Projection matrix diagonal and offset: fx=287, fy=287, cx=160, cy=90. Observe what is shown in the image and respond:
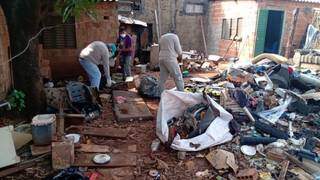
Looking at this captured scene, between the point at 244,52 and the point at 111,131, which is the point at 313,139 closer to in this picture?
the point at 111,131

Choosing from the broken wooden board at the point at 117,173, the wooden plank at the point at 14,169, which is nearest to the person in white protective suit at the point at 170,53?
the broken wooden board at the point at 117,173

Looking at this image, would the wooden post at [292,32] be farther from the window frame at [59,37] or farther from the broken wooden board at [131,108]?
the window frame at [59,37]

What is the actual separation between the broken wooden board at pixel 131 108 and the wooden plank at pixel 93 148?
1.19 m

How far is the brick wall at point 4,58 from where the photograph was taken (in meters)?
5.28

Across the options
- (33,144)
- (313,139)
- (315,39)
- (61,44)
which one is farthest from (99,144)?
(315,39)

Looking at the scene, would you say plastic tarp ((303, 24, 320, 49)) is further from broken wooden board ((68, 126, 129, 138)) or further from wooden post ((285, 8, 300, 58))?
broken wooden board ((68, 126, 129, 138))

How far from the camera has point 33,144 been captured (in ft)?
14.5

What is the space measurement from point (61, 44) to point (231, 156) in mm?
6501

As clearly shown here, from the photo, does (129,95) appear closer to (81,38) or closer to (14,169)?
(81,38)

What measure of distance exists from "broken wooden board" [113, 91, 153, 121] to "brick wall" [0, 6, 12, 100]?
2.17 m

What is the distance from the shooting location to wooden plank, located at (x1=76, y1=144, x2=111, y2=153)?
447 cm

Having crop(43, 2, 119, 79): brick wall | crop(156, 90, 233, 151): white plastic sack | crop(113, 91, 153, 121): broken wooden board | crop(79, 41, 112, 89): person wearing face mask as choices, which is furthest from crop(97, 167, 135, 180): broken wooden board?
crop(43, 2, 119, 79): brick wall

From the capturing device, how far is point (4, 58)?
17.6 feet

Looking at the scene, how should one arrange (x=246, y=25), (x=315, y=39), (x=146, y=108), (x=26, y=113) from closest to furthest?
(x=26, y=113)
(x=146, y=108)
(x=315, y=39)
(x=246, y=25)
